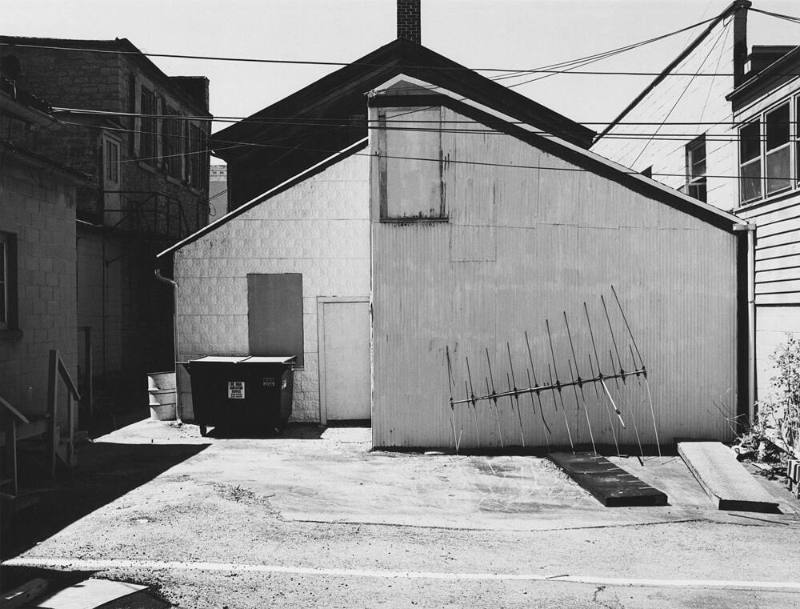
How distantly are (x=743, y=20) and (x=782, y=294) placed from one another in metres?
5.87

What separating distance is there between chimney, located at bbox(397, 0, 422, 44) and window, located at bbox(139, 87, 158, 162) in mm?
7720

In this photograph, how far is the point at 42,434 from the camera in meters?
9.23

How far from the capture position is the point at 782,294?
10719 millimetres

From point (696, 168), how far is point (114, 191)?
554 inches

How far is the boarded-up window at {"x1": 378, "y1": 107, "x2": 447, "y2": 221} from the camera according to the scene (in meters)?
11.3

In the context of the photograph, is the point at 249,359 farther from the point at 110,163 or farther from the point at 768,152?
the point at 768,152

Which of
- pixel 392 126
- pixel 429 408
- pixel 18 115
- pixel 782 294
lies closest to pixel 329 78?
pixel 392 126

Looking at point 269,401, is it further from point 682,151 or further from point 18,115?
point 682,151

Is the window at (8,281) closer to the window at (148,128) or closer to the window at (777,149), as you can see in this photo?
the window at (148,128)

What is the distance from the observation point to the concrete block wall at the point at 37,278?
9.29 metres

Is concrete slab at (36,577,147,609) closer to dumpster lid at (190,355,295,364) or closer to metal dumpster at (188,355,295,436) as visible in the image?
metal dumpster at (188,355,295,436)

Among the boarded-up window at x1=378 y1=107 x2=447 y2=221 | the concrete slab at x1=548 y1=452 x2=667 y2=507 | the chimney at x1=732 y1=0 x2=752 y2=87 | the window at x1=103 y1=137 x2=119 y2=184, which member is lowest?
the concrete slab at x1=548 y1=452 x2=667 y2=507

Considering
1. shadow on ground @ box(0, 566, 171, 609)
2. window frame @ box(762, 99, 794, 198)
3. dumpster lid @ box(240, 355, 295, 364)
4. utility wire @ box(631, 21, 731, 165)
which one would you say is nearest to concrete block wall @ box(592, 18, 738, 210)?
utility wire @ box(631, 21, 731, 165)

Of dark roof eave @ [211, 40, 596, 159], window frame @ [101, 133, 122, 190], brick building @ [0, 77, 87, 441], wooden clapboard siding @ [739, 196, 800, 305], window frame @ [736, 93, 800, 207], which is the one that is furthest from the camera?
dark roof eave @ [211, 40, 596, 159]
